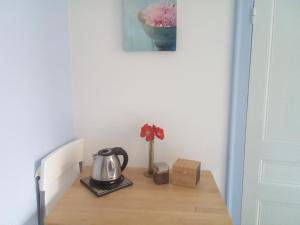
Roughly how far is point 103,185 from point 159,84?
70cm

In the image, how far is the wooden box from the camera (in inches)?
53.8

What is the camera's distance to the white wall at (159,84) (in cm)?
154

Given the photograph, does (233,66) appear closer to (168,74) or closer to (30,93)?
(168,74)

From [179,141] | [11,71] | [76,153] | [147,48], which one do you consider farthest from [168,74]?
[11,71]

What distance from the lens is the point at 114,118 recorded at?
1.68 m

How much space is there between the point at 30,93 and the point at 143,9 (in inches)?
32.1

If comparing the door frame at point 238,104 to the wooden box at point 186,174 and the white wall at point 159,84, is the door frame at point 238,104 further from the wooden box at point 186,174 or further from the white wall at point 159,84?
the wooden box at point 186,174

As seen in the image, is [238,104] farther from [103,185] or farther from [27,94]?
[27,94]

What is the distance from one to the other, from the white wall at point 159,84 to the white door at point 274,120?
177mm

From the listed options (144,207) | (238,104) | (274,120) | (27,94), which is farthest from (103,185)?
(274,120)

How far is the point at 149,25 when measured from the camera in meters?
1.53

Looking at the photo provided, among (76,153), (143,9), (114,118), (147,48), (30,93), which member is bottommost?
(76,153)

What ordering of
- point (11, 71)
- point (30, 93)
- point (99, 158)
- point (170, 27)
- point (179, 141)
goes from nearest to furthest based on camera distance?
point (11, 71)
point (30, 93)
point (99, 158)
point (170, 27)
point (179, 141)

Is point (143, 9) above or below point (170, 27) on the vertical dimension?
above
